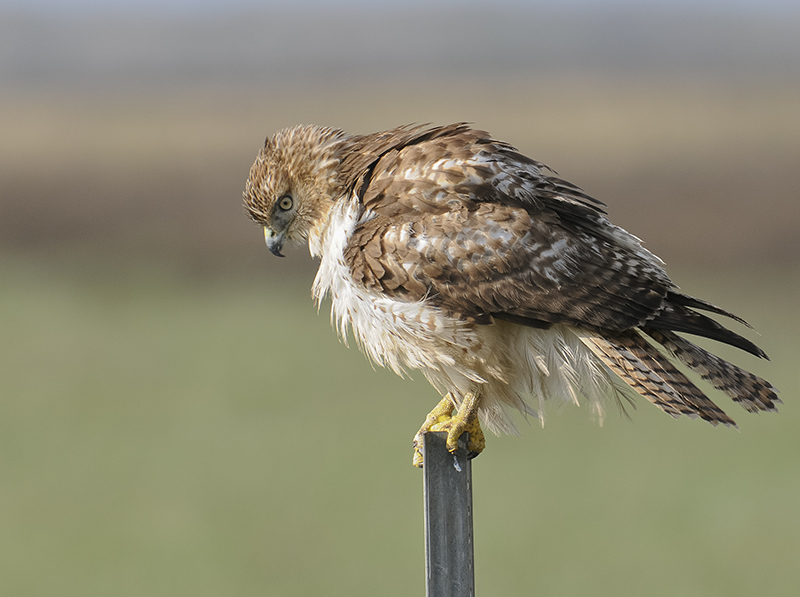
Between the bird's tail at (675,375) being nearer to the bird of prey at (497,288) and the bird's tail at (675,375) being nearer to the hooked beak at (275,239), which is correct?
the bird of prey at (497,288)

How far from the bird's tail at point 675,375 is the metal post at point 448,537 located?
96 cm

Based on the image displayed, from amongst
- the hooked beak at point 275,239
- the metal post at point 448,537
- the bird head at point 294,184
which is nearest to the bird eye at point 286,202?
the bird head at point 294,184

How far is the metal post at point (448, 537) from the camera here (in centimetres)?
443

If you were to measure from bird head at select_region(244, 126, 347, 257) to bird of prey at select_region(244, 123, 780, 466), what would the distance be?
31 millimetres

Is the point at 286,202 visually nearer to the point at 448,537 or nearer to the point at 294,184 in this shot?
the point at 294,184

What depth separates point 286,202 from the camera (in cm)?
555

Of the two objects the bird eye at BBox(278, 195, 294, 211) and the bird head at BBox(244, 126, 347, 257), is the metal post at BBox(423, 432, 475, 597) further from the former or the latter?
the bird eye at BBox(278, 195, 294, 211)

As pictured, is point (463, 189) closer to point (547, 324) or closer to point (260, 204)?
point (547, 324)

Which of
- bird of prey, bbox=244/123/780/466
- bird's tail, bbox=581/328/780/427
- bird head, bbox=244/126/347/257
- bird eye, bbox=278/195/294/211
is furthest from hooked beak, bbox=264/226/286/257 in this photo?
bird's tail, bbox=581/328/780/427

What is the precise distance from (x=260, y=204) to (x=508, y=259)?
1607 millimetres

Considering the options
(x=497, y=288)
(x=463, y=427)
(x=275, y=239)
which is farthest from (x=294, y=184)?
(x=463, y=427)

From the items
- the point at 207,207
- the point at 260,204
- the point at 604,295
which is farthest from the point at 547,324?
the point at 207,207

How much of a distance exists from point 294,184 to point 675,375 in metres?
2.37

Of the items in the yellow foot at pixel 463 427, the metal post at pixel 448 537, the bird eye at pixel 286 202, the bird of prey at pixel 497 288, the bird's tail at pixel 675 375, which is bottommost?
the metal post at pixel 448 537
